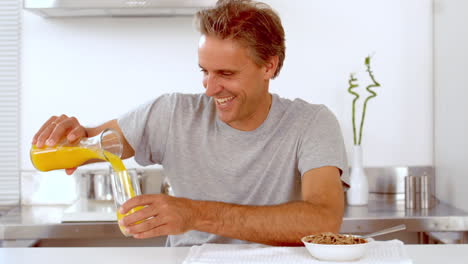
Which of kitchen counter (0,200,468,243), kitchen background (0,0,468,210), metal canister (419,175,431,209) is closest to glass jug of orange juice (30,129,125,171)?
kitchen counter (0,200,468,243)

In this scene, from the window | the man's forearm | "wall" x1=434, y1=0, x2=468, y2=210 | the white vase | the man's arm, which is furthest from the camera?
the window

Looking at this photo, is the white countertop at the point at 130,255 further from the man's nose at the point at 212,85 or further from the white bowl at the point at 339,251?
the man's nose at the point at 212,85

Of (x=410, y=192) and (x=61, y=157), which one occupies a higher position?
(x=61, y=157)

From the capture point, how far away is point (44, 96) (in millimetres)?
3352

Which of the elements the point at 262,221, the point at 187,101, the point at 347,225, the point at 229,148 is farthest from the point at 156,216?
the point at 347,225

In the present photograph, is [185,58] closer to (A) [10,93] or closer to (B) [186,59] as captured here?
(B) [186,59]

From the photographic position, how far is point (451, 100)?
3119 millimetres

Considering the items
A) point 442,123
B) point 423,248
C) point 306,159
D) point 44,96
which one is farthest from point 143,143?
point 442,123

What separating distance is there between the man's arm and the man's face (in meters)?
0.31

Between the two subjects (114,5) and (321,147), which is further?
(114,5)

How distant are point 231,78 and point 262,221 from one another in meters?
0.44

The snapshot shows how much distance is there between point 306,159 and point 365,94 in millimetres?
1573

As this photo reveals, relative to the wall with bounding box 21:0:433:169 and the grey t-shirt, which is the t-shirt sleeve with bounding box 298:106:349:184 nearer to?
the grey t-shirt

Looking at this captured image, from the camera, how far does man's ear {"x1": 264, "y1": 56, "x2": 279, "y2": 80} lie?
201 cm
